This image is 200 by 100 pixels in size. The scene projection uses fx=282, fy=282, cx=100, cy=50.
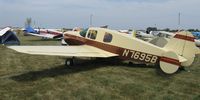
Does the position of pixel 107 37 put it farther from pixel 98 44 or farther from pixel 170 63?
pixel 170 63

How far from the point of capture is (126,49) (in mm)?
11500

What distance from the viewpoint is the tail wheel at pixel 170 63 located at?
9369 millimetres

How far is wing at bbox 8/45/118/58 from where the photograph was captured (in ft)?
32.7

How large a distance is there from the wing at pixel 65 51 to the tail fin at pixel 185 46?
2668 mm

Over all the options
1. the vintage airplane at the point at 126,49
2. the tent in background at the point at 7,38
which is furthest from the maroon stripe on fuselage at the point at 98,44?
the tent in background at the point at 7,38

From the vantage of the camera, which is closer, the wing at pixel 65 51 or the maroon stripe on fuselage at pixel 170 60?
the maroon stripe on fuselage at pixel 170 60

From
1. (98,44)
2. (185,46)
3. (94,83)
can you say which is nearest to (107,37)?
(98,44)

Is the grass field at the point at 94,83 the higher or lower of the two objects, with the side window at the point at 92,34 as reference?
lower

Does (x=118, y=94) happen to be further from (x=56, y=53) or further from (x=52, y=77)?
(x=56, y=53)

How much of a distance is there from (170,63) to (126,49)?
2451 mm

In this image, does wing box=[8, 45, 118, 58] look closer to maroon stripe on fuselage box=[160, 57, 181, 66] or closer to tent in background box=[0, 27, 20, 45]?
maroon stripe on fuselage box=[160, 57, 181, 66]

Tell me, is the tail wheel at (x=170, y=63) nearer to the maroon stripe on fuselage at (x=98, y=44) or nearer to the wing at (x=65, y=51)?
the maroon stripe on fuselage at (x=98, y=44)

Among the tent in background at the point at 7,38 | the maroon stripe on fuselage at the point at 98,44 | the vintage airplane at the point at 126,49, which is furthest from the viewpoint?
the tent in background at the point at 7,38

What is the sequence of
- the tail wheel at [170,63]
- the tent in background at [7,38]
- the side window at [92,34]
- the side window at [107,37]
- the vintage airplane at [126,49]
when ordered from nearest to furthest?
the tail wheel at [170,63] < the vintage airplane at [126,49] < the side window at [107,37] < the side window at [92,34] < the tent in background at [7,38]
